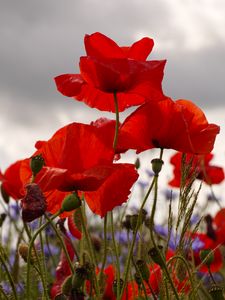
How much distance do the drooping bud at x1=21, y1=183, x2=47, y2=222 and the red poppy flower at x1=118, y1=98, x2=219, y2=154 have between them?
28 cm

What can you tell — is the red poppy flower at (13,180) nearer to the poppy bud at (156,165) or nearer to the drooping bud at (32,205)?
the poppy bud at (156,165)

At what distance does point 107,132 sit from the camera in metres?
1.23

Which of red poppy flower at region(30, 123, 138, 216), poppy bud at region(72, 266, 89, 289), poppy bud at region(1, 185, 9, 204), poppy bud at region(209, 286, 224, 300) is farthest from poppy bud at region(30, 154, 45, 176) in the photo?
poppy bud at region(1, 185, 9, 204)

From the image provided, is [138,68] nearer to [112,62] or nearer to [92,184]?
[112,62]

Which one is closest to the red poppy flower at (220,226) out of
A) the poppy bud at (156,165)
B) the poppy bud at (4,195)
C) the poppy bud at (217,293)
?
the poppy bud at (4,195)

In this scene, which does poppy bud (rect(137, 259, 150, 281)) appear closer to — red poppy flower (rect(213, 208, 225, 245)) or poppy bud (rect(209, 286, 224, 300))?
poppy bud (rect(209, 286, 224, 300))

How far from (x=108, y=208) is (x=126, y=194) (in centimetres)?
4

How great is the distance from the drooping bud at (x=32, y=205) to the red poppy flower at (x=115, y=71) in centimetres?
28

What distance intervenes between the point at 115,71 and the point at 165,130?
0.51 feet

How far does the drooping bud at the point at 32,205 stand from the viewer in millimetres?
1019

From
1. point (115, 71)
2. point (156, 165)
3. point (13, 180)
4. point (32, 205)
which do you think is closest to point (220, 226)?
point (13, 180)

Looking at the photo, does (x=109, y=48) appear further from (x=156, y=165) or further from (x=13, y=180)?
(x=13, y=180)

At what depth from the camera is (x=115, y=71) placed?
47.4 inches

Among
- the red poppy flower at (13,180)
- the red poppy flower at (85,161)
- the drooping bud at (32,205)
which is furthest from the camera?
the red poppy flower at (13,180)
